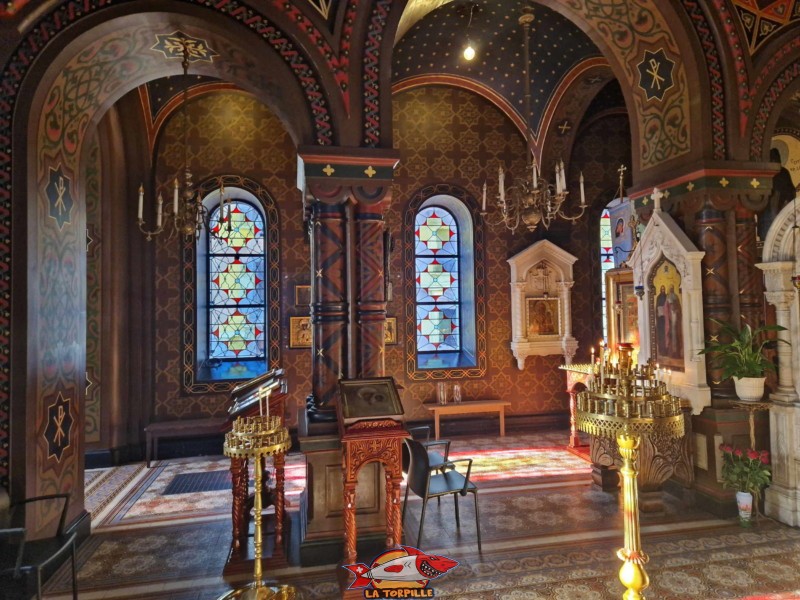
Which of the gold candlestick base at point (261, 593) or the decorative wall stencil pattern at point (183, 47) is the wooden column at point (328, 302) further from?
the decorative wall stencil pattern at point (183, 47)

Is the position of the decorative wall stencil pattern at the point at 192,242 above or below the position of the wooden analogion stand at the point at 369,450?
above

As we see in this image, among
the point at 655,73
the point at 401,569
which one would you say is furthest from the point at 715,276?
the point at 401,569

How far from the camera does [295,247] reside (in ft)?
28.2

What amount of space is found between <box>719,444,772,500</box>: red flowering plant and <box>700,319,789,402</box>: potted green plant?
0.55 meters

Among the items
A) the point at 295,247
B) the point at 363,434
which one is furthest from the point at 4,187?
the point at 295,247

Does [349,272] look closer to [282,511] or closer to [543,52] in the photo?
[282,511]

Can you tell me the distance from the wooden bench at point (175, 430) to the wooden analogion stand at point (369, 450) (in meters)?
4.37

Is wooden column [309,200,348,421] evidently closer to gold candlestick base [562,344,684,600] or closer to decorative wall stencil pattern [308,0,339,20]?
decorative wall stencil pattern [308,0,339,20]

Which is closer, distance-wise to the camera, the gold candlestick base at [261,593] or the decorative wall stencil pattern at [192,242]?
the gold candlestick base at [261,593]

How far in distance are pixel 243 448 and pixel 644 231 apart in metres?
5.19

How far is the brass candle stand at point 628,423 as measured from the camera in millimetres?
1897

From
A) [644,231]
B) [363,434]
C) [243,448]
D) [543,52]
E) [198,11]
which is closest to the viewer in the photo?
[243,448]

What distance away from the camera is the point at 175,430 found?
768 centimetres

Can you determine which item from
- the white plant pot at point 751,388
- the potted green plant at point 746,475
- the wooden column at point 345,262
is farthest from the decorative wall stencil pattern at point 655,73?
the potted green plant at point 746,475
